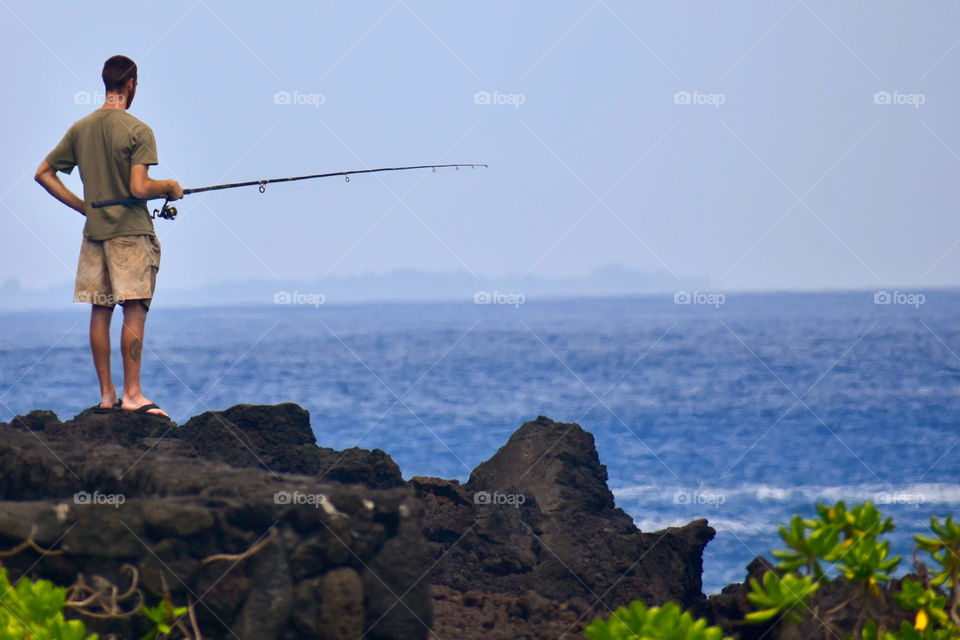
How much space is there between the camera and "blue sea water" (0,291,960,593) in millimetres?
24688

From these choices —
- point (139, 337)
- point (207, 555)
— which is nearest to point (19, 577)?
point (207, 555)

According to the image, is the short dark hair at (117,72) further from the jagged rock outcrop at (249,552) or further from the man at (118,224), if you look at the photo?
the jagged rock outcrop at (249,552)

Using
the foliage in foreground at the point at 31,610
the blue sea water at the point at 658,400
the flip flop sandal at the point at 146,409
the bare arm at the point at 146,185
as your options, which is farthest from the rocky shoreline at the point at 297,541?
the blue sea water at the point at 658,400

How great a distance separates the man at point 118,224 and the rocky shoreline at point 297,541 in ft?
1.67

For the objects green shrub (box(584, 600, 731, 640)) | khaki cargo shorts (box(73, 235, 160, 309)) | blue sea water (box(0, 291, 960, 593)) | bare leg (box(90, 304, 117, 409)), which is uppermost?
blue sea water (box(0, 291, 960, 593))

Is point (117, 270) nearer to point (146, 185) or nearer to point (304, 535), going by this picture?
point (146, 185)

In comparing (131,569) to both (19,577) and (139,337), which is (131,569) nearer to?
(19,577)

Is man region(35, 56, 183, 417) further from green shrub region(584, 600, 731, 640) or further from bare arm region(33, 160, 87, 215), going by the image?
green shrub region(584, 600, 731, 640)

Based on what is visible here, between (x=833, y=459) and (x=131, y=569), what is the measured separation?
27.1m

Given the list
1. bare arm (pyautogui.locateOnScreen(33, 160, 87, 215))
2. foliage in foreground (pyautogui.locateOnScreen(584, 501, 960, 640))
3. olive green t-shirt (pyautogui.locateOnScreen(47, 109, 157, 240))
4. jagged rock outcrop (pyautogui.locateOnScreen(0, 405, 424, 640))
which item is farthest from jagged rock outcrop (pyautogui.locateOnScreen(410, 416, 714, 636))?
bare arm (pyautogui.locateOnScreen(33, 160, 87, 215))

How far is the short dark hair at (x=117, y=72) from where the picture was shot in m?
6.75

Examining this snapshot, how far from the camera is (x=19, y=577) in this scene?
185 inches

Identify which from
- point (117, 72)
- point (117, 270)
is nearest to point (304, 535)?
point (117, 270)

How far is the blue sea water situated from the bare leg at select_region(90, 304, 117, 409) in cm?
1117
